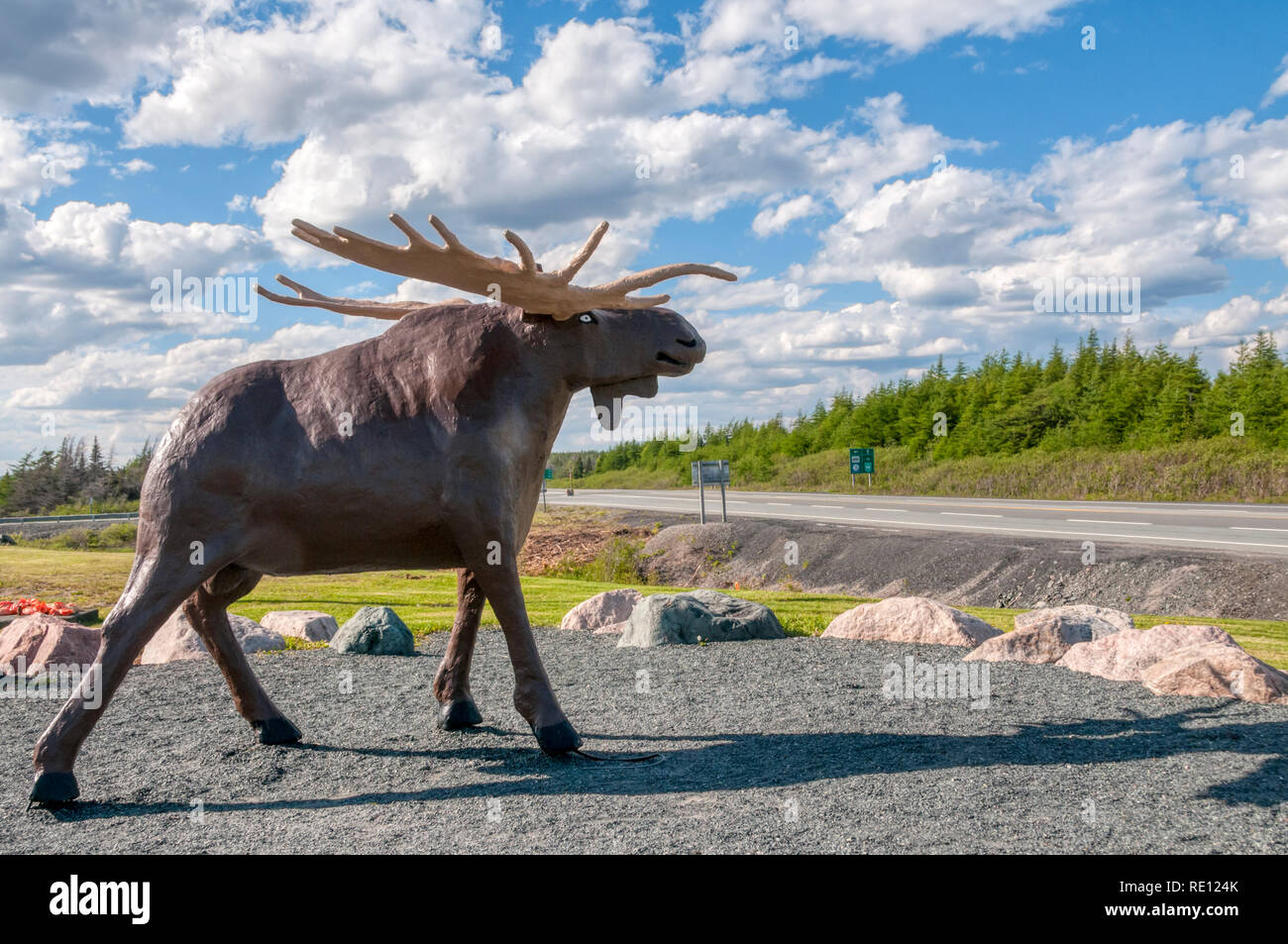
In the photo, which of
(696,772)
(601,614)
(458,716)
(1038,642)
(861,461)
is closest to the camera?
(696,772)

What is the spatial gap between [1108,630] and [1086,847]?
168 inches

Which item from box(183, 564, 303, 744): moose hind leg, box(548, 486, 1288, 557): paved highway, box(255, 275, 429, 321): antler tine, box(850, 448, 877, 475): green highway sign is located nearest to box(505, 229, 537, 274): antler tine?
box(255, 275, 429, 321): antler tine

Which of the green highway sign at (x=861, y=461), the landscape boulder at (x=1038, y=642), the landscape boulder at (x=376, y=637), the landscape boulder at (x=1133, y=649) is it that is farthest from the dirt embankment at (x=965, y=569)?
the green highway sign at (x=861, y=461)

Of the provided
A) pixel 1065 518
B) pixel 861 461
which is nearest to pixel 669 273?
pixel 1065 518

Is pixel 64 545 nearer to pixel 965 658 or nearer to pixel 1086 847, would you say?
pixel 965 658

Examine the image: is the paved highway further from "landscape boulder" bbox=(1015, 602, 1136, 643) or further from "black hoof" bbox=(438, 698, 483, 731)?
"black hoof" bbox=(438, 698, 483, 731)

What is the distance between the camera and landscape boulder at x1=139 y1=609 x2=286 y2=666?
7.81m

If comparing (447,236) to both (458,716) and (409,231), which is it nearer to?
(409,231)

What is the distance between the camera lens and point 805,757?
462cm

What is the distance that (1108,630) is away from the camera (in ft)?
23.0

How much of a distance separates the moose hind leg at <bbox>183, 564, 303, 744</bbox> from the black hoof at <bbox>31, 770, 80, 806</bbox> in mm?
959

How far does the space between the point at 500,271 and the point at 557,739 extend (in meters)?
2.37

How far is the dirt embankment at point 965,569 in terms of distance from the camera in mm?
11258

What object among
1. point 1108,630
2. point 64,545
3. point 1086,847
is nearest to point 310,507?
point 1086,847
